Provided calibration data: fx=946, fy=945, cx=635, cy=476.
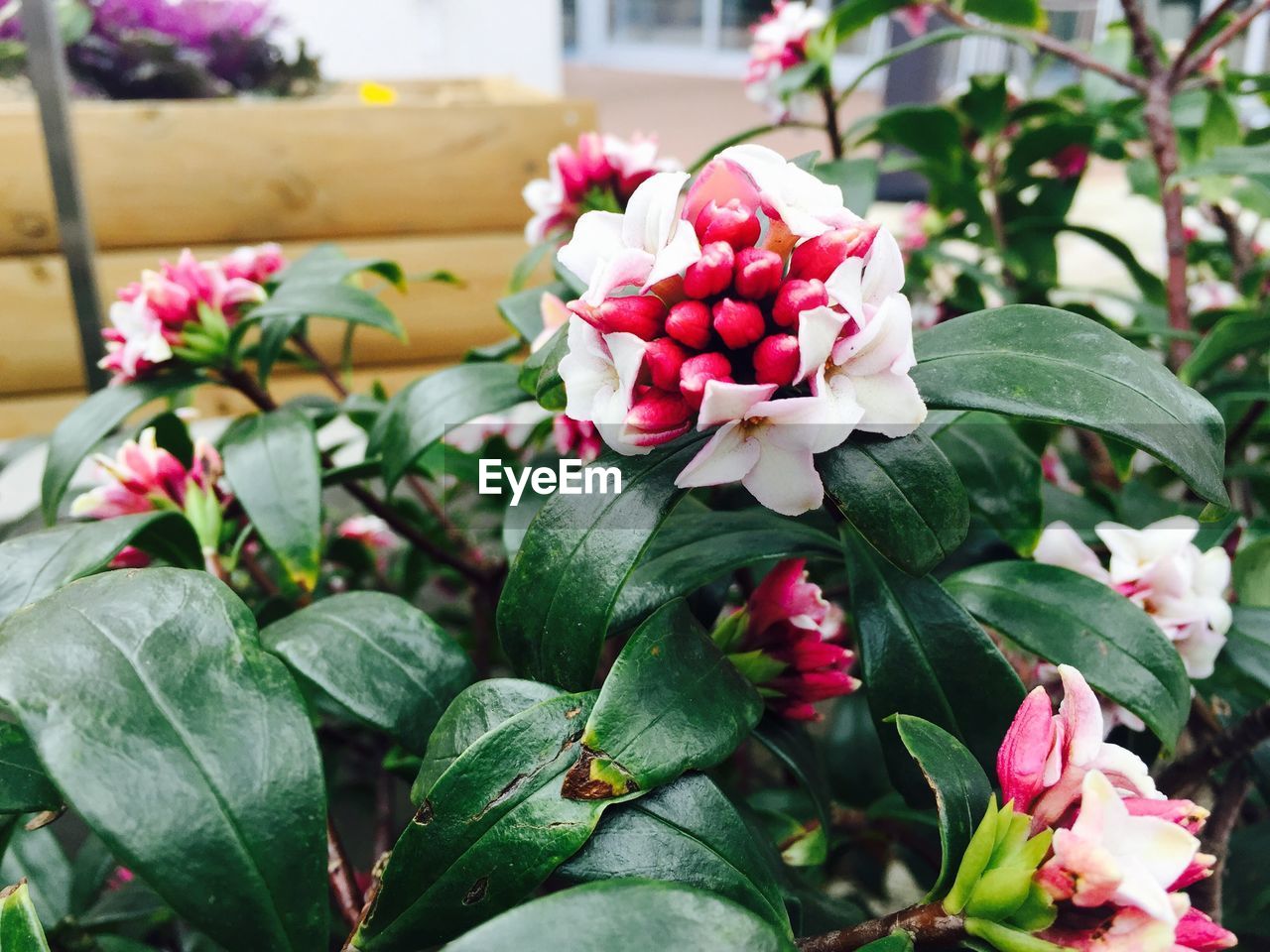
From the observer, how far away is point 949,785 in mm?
337

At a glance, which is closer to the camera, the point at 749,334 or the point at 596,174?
the point at 749,334

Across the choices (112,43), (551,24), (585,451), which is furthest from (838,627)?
→ (551,24)

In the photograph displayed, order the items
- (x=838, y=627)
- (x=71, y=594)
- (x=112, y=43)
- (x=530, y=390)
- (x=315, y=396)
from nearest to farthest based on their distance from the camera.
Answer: (x=71, y=594), (x=530, y=390), (x=838, y=627), (x=315, y=396), (x=112, y=43)

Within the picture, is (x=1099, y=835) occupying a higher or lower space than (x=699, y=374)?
lower

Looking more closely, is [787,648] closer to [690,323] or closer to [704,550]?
[704,550]

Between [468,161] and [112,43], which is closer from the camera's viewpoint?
[468,161]

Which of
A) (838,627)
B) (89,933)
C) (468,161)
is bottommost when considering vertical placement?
(89,933)

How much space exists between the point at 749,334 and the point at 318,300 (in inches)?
15.8

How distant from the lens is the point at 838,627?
0.66 meters

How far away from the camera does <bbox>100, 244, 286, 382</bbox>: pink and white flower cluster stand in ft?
2.08

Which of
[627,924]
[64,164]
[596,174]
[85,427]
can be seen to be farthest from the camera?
[64,164]

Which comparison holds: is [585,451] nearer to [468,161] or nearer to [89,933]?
[89,933]

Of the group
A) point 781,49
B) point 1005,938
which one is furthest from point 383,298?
point 1005,938

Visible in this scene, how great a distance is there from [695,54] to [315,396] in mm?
7947
